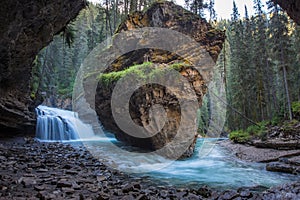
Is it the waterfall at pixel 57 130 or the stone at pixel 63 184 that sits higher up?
the waterfall at pixel 57 130

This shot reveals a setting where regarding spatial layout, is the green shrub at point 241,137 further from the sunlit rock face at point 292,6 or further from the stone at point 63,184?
the stone at point 63,184

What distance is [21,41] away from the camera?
7875 mm

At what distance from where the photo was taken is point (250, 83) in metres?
26.0

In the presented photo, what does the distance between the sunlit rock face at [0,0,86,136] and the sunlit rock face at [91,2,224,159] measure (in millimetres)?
3602

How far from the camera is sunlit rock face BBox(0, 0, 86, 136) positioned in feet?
17.3

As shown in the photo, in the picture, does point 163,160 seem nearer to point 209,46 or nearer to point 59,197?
point 59,197

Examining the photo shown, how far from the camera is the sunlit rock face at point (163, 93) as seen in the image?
33.2 feet

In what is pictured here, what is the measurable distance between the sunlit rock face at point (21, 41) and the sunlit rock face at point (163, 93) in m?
3.60

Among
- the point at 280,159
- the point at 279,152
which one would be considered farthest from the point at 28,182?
the point at 279,152

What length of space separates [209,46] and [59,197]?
1237 centimetres

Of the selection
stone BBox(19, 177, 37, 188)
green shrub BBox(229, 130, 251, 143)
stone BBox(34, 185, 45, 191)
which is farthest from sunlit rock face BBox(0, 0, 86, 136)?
green shrub BBox(229, 130, 251, 143)

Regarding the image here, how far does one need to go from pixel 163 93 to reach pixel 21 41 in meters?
5.95

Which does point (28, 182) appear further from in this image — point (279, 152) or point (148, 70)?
point (279, 152)

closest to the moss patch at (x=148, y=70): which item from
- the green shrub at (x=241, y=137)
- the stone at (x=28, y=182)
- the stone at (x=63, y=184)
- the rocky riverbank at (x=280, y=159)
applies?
the rocky riverbank at (x=280, y=159)
